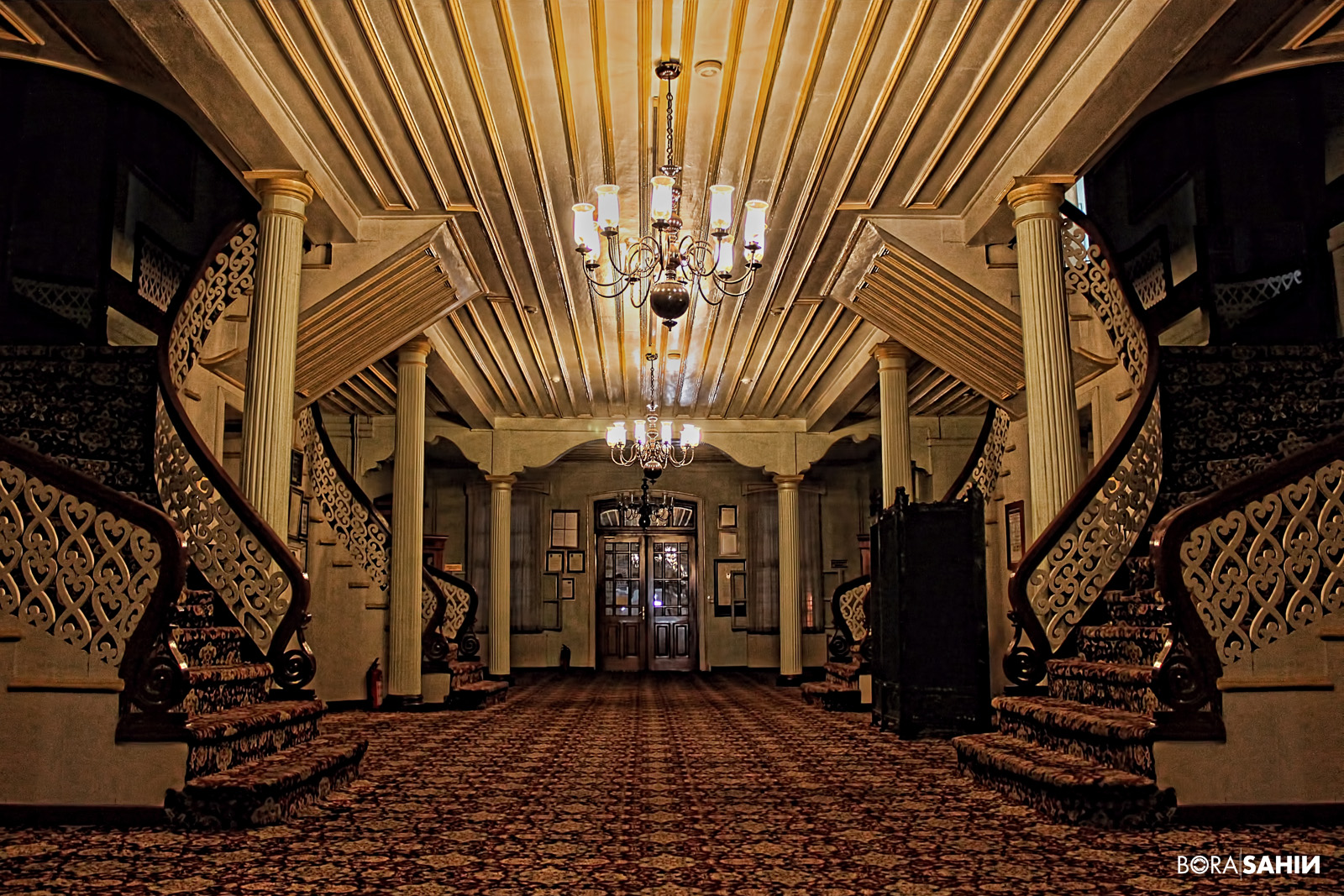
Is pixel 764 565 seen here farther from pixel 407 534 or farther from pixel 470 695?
pixel 407 534

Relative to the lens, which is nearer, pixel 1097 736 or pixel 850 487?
pixel 1097 736

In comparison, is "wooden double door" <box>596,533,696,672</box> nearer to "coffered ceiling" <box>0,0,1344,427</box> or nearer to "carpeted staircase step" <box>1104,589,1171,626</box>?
"coffered ceiling" <box>0,0,1344,427</box>

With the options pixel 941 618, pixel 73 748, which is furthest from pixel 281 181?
pixel 941 618

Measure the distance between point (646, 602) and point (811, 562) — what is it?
3.04 m

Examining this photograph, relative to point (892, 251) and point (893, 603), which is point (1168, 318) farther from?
point (893, 603)

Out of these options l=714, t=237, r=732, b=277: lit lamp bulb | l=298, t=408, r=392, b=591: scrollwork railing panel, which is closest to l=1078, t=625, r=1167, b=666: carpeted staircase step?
l=714, t=237, r=732, b=277: lit lamp bulb

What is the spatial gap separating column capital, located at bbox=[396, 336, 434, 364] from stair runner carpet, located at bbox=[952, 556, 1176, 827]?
22.4 feet

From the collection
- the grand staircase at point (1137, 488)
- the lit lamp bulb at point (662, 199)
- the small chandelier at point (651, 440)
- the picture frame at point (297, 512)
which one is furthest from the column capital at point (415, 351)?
the grand staircase at point (1137, 488)

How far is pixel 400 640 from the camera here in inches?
406

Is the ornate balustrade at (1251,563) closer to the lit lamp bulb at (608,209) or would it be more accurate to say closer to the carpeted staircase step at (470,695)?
the lit lamp bulb at (608,209)

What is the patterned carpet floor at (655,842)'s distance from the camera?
335 cm

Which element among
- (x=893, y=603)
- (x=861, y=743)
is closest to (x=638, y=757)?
(x=861, y=743)

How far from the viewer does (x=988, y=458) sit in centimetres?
1038

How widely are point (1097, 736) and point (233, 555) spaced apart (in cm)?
464
